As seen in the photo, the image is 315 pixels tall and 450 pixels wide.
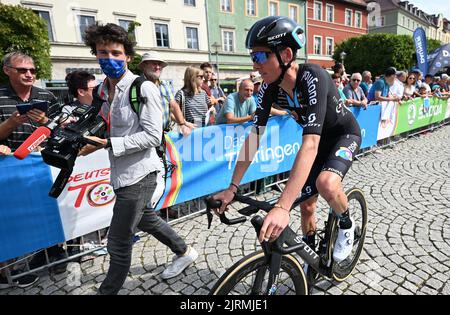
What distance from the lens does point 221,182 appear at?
14.8 feet

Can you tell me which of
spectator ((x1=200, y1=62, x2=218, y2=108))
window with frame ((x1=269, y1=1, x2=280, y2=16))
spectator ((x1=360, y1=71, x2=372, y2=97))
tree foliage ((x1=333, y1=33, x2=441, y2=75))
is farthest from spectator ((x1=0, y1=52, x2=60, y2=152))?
tree foliage ((x1=333, y1=33, x2=441, y2=75))

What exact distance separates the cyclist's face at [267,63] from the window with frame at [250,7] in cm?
3502

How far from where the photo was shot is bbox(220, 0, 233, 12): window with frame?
3054 centimetres

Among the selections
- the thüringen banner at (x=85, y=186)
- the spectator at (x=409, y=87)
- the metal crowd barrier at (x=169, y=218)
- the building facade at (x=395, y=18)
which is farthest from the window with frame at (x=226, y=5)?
the building facade at (x=395, y=18)

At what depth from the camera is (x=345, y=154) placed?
2.20 meters

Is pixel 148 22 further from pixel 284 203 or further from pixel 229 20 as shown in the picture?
pixel 284 203

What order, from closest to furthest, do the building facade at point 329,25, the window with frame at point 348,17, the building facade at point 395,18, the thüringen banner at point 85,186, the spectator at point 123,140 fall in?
the spectator at point 123,140
the thüringen banner at point 85,186
the building facade at point 329,25
the window with frame at point 348,17
the building facade at point 395,18

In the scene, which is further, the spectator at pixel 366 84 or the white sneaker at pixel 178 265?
the spectator at pixel 366 84

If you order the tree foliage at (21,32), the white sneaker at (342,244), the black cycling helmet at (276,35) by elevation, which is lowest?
the white sneaker at (342,244)

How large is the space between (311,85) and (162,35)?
2838cm

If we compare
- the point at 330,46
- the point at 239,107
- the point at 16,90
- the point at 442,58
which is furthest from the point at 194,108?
the point at 330,46

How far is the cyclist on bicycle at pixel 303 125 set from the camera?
5.30ft

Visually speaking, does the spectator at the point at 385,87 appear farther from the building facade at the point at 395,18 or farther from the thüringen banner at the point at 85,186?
the building facade at the point at 395,18
